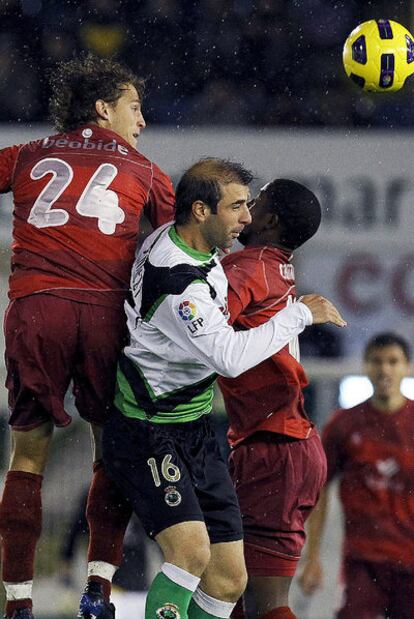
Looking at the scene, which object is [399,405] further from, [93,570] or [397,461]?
[93,570]

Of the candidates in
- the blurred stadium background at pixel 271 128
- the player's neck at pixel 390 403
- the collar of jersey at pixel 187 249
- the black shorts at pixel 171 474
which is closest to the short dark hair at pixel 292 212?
the collar of jersey at pixel 187 249

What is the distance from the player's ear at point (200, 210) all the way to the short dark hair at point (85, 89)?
0.73 m

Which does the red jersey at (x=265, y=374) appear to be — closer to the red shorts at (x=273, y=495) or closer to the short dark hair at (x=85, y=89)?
the red shorts at (x=273, y=495)

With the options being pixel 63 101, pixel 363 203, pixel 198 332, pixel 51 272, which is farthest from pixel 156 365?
pixel 363 203

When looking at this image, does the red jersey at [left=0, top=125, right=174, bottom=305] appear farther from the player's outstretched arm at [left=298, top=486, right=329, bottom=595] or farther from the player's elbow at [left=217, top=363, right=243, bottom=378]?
the player's outstretched arm at [left=298, top=486, right=329, bottom=595]

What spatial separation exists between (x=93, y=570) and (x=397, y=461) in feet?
8.80

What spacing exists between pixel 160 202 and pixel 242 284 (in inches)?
16.8

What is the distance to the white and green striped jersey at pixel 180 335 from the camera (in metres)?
4.39

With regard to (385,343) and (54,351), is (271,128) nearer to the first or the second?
(385,343)

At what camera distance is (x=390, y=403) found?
7203 millimetres

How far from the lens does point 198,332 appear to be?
4.38 metres

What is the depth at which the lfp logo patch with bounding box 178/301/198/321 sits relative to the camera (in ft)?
14.3

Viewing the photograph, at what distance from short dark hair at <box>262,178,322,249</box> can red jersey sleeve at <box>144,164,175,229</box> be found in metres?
0.38

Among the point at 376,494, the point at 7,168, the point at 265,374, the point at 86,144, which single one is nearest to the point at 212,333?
the point at 265,374
